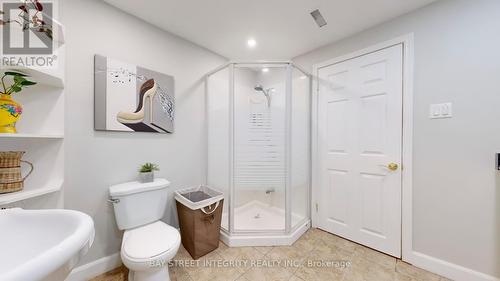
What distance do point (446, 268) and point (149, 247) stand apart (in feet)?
7.47

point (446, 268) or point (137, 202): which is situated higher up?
point (137, 202)

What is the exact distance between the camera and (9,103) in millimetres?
1031

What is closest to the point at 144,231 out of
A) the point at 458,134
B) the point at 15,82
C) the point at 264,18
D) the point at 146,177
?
the point at 146,177

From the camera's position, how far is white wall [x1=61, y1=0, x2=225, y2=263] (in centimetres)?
144

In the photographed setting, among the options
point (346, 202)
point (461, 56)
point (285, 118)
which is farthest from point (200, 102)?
point (461, 56)

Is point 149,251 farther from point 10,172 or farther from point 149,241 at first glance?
point 10,172

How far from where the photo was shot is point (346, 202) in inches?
80.7

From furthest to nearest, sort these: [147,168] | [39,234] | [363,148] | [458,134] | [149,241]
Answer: [363,148], [147,168], [458,134], [149,241], [39,234]

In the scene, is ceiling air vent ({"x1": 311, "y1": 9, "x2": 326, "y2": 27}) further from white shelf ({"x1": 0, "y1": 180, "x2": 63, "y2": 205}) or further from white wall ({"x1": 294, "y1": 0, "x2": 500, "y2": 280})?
white shelf ({"x1": 0, "y1": 180, "x2": 63, "y2": 205})

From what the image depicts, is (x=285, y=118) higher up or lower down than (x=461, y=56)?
lower down

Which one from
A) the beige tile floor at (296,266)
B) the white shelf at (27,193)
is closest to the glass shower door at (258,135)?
the beige tile floor at (296,266)

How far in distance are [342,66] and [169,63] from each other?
187 centimetres

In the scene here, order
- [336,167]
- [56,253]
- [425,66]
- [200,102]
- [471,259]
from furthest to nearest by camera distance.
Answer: [200,102] < [336,167] < [425,66] < [471,259] < [56,253]

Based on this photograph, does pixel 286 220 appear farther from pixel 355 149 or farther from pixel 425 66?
pixel 425 66
